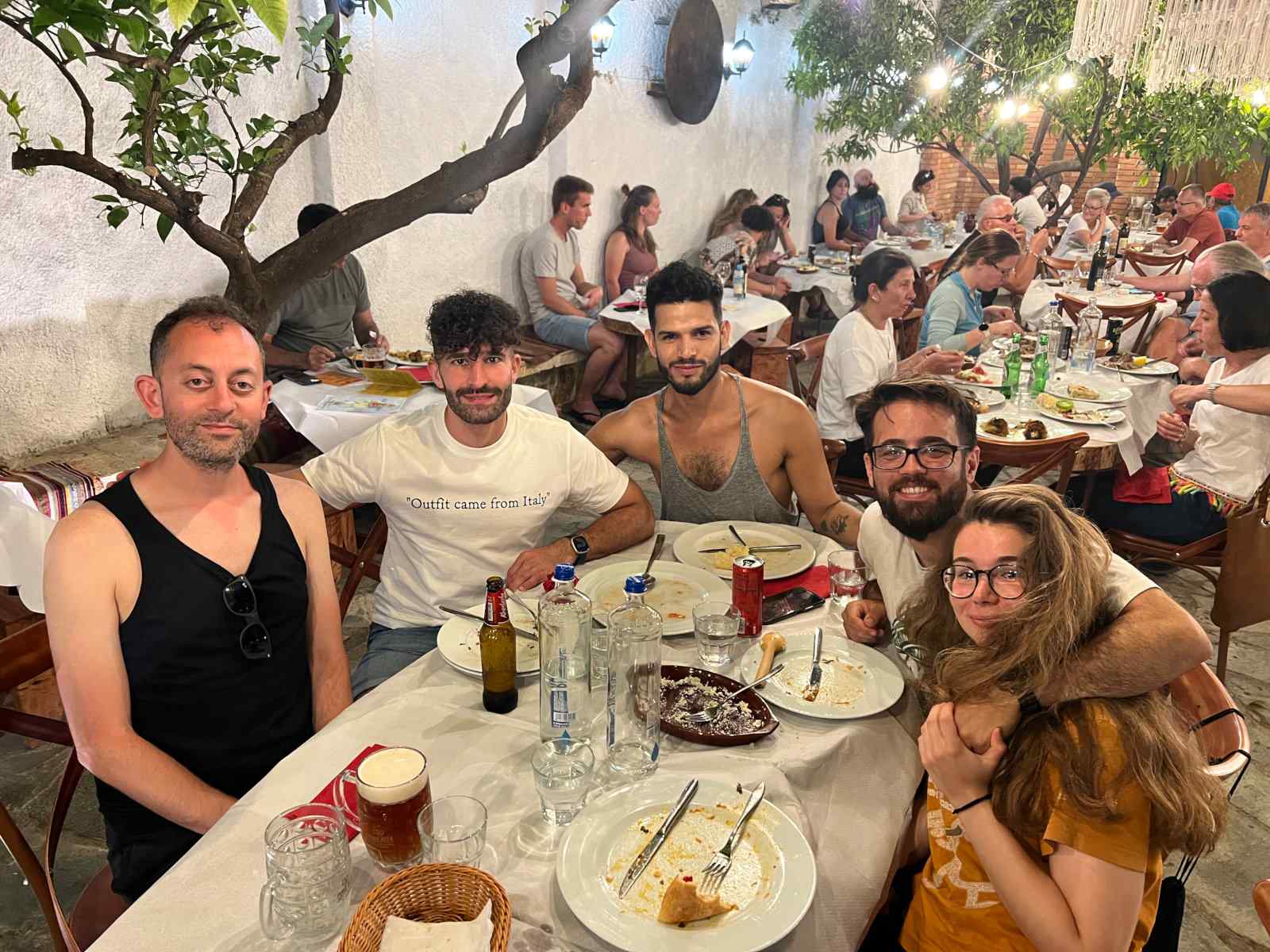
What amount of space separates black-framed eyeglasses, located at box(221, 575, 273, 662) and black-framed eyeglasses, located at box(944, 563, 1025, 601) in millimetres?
1316

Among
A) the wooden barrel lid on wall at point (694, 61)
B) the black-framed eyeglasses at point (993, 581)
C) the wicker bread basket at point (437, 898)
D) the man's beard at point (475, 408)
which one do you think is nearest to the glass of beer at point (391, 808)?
the wicker bread basket at point (437, 898)

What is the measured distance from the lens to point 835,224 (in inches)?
400

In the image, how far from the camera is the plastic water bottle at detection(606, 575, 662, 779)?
1.45 meters

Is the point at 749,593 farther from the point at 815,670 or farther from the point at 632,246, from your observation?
the point at 632,246

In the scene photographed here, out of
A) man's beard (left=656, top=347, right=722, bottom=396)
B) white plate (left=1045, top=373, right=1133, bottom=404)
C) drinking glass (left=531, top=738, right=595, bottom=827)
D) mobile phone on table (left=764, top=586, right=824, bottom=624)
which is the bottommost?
drinking glass (left=531, top=738, right=595, bottom=827)

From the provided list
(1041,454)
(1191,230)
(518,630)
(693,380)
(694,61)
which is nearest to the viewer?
(518,630)

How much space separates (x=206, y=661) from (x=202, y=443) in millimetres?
427

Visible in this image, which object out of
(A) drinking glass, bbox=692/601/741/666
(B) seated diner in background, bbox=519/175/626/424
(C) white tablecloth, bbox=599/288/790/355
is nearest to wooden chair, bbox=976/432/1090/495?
(A) drinking glass, bbox=692/601/741/666

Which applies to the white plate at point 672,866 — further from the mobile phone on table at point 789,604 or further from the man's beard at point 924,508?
the man's beard at point 924,508

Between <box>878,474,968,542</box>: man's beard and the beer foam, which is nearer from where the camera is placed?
the beer foam

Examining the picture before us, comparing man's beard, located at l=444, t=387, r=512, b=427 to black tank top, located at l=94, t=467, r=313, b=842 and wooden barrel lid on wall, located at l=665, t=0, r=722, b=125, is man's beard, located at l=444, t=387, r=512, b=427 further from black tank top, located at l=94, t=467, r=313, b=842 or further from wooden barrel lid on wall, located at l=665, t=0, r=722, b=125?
wooden barrel lid on wall, located at l=665, t=0, r=722, b=125

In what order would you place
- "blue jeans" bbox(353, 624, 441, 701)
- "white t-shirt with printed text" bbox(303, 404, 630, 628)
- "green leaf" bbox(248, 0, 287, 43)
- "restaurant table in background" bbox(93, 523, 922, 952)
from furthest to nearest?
"white t-shirt with printed text" bbox(303, 404, 630, 628) → "blue jeans" bbox(353, 624, 441, 701) → "restaurant table in background" bbox(93, 523, 922, 952) → "green leaf" bbox(248, 0, 287, 43)

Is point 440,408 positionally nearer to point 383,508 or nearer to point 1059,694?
point 383,508

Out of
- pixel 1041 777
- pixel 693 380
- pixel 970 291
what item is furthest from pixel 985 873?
pixel 970 291
